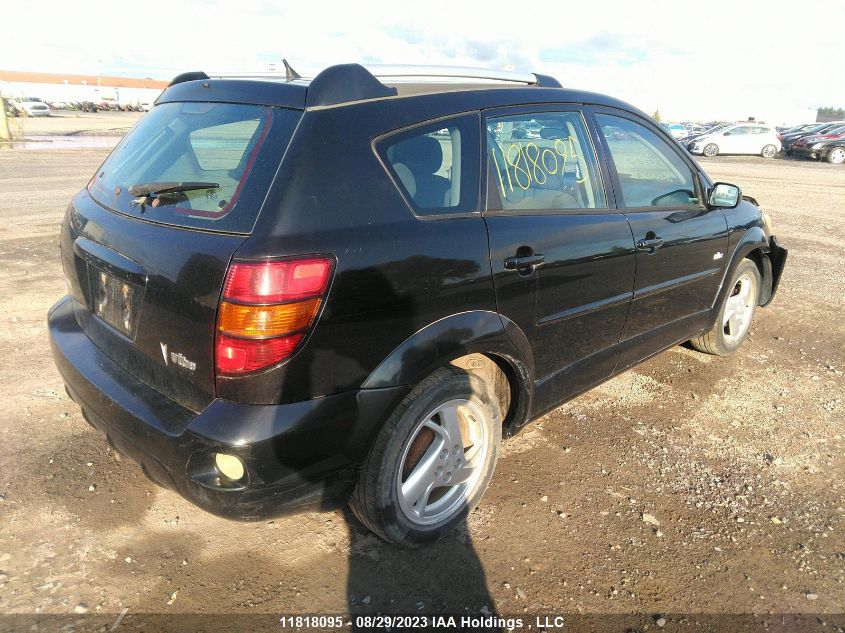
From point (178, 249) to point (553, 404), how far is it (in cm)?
195

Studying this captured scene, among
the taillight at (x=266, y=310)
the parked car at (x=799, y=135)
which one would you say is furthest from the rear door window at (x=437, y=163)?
the parked car at (x=799, y=135)

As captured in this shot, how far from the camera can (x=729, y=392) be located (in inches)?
162

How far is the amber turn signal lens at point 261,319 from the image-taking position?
191 cm

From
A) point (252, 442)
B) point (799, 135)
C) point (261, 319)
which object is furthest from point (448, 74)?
point (799, 135)

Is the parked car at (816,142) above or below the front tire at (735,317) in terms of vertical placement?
above

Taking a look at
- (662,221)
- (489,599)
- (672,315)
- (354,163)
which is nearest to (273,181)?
(354,163)

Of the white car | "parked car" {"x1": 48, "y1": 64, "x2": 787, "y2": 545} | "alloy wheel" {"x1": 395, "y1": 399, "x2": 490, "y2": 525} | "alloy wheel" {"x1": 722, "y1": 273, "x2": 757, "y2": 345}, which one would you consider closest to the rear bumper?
"parked car" {"x1": 48, "y1": 64, "x2": 787, "y2": 545}

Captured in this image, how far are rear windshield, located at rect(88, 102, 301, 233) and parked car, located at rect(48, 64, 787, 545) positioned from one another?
0.01 metres

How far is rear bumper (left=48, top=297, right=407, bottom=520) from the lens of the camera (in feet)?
6.41

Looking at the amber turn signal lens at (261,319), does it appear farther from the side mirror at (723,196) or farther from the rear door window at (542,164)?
the side mirror at (723,196)

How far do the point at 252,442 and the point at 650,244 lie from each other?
241 centimetres

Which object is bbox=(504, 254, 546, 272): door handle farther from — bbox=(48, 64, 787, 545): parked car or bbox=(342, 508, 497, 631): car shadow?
bbox=(342, 508, 497, 631): car shadow

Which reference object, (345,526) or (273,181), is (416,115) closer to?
(273,181)

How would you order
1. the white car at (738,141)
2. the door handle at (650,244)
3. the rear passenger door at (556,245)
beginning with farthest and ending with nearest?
the white car at (738,141), the door handle at (650,244), the rear passenger door at (556,245)
